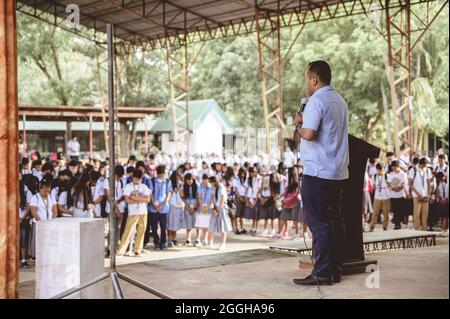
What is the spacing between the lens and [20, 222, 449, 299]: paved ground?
4.61m

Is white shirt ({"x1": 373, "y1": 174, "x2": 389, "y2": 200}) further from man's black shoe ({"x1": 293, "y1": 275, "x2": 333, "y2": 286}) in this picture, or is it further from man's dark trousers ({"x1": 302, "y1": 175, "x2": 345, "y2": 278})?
man's black shoe ({"x1": 293, "y1": 275, "x2": 333, "y2": 286})

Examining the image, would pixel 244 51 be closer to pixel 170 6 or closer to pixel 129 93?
pixel 129 93

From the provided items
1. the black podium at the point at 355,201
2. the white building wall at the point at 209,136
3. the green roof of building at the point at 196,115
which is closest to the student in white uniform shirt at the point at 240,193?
the black podium at the point at 355,201

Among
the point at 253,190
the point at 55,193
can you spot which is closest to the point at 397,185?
the point at 253,190

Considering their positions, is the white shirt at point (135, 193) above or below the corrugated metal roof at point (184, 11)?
below

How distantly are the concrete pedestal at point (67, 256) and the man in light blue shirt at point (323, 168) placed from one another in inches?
64.0

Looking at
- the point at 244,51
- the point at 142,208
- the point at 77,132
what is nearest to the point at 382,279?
the point at 142,208

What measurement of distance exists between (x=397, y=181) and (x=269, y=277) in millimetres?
9636

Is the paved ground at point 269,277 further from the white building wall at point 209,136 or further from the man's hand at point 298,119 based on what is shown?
the white building wall at point 209,136

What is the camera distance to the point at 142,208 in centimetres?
1052

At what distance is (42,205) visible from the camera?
31.7ft

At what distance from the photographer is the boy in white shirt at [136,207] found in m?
10.4

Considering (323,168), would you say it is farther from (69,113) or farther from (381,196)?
(69,113)

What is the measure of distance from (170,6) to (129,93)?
14.4 metres
